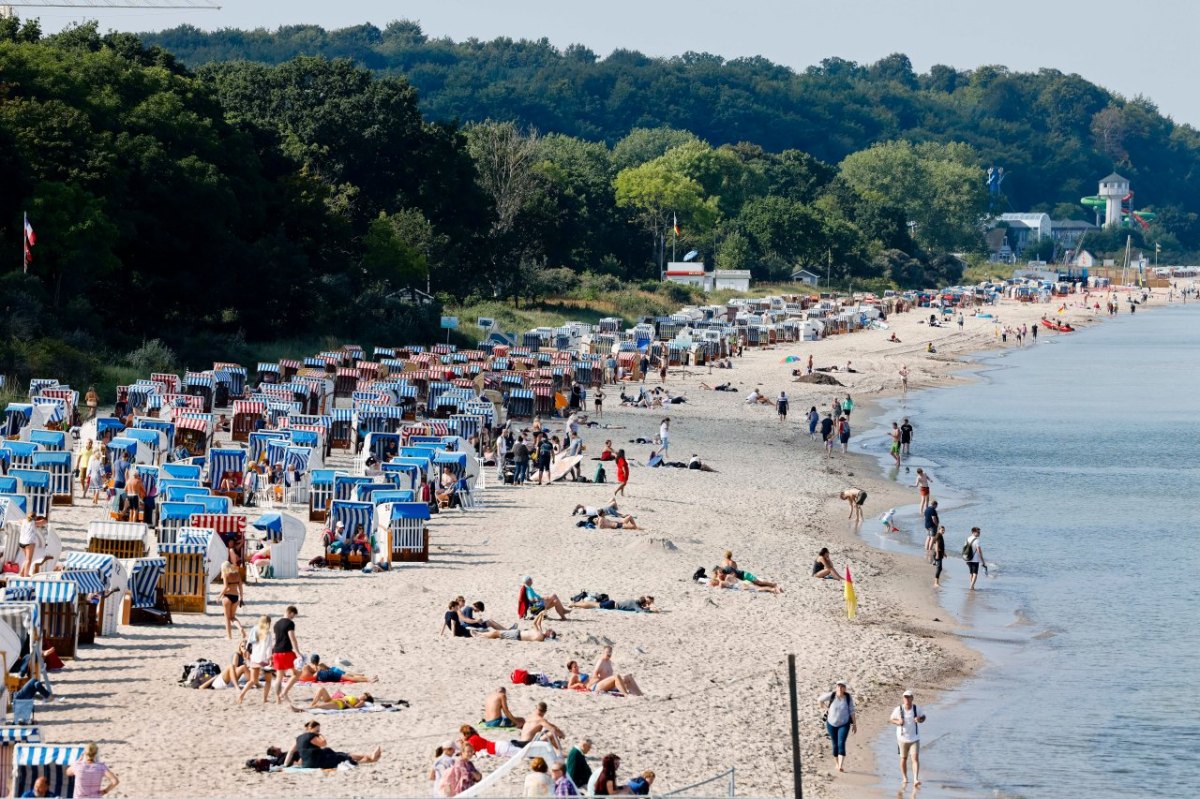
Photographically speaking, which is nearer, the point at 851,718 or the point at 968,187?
the point at 851,718

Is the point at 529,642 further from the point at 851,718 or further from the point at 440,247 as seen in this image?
the point at 440,247

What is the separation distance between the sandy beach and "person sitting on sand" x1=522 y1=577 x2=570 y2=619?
0.81 ft

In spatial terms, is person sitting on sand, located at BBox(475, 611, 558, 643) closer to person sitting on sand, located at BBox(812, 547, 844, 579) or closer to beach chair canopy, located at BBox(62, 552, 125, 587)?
beach chair canopy, located at BBox(62, 552, 125, 587)

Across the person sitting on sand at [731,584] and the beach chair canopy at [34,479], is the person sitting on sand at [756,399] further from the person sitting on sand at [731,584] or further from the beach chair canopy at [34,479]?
the beach chair canopy at [34,479]

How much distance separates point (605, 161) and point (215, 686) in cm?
12118

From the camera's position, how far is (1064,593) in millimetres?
26172

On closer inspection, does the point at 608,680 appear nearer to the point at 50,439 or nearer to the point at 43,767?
the point at 43,767

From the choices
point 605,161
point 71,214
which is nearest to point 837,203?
point 605,161

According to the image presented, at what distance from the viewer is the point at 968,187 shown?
17238cm

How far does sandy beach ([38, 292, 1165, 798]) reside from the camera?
49.5 ft

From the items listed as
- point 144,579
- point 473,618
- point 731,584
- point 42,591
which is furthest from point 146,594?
point 731,584

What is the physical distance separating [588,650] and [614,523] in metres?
8.10

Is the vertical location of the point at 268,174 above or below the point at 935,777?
above

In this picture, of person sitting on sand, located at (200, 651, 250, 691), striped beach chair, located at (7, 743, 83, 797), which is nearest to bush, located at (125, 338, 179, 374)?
person sitting on sand, located at (200, 651, 250, 691)
